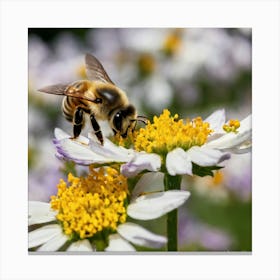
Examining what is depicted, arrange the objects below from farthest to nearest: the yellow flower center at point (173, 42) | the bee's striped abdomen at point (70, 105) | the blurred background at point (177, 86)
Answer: the yellow flower center at point (173, 42) < the blurred background at point (177, 86) < the bee's striped abdomen at point (70, 105)

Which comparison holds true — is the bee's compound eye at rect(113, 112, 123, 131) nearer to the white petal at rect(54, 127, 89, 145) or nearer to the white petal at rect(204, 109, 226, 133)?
the white petal at rect(54, 127, 89, 145)

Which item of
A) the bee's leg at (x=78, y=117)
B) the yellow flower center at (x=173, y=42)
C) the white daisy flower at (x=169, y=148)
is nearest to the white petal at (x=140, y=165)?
the white daisy flower at (x=169, y=148)

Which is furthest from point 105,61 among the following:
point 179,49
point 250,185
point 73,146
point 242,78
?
point 73,146

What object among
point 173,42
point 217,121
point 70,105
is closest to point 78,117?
point 70,105

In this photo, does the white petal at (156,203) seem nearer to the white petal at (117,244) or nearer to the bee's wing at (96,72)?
the white petal at (117,244)

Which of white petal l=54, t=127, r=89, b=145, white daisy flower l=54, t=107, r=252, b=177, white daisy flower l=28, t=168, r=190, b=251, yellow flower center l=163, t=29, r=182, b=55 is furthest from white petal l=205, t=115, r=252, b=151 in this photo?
yellow flower center l=163, t=29, r=182, b=55

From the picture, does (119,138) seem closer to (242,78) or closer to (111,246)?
(111,246)

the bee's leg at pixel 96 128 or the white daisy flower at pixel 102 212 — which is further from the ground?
the bee's leg at pixel 96 128

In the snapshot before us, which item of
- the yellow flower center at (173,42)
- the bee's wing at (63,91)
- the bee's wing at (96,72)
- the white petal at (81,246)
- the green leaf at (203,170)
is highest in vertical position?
the yellow flower center at (173,42)
